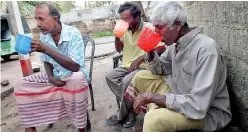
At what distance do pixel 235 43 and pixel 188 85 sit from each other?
479 mm

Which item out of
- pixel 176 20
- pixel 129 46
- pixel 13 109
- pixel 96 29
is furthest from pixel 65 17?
pixel 176 20

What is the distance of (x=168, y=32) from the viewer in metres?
1.84

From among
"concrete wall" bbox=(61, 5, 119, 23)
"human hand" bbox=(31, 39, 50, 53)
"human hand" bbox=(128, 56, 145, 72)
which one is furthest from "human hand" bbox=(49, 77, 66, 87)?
"concrete wall" bbox=(61, 5, 119, 23)

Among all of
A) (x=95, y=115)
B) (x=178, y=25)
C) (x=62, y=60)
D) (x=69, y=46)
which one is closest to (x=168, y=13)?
(x=178, y=25)

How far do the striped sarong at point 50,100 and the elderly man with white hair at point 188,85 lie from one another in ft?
2.77

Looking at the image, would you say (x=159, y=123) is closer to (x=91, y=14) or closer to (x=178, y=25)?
(x=178, y=25)

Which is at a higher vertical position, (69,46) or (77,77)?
(69,46)

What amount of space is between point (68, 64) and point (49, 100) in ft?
1.67

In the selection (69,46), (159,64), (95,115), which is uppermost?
(69,46)

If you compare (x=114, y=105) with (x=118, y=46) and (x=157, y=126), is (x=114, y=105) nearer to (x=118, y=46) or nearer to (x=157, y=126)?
(x=118, y=46)

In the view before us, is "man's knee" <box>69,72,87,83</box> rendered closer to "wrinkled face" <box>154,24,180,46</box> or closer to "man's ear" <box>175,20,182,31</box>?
"wrinkled face" <box>154,24,180,46</box>

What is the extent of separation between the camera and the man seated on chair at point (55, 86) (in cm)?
246

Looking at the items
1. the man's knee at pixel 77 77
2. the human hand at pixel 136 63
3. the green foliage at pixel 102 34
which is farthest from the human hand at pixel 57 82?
the green foliage at pixel 102 34

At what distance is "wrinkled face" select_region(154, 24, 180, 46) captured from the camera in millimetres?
1820
